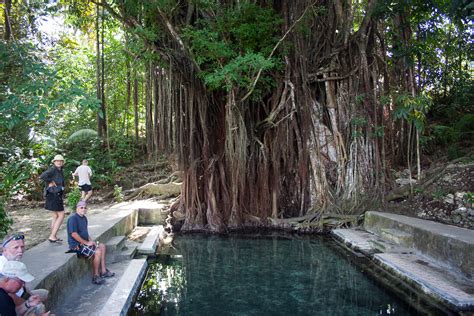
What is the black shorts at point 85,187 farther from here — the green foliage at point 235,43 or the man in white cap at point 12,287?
the man in white cap at point 12,287

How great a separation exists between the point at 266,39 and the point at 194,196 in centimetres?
318

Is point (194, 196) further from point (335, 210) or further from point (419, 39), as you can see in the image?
point (419, 39)

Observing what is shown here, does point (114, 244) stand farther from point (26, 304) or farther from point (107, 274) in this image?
point (26, 304)

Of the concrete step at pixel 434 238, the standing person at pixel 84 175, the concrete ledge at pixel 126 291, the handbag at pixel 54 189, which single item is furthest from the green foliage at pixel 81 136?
the concrete step at pixel 434 238

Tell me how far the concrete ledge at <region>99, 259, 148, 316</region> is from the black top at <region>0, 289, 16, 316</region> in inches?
34.8

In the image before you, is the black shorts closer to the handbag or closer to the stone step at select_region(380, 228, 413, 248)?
the handbag

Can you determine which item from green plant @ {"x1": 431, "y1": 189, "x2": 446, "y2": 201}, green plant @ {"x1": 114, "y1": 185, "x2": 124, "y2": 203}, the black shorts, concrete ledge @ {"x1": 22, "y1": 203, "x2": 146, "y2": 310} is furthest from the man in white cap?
green plant @ {"x1": 114, "y1": 185, "x2": 124, "y2": 203}

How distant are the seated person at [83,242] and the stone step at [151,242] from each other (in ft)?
4.78

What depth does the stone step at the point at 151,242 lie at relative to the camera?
5598 millimetres

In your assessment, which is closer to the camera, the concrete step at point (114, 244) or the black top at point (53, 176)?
the black top at point (53, 176)

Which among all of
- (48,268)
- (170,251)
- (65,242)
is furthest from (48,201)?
(170,251)

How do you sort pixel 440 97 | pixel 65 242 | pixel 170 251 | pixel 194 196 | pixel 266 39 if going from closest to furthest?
1. pixel 65 242
2. pixel 170 251
3. pixel 266 39
4. pixel 194 196
5. pixel 440 97

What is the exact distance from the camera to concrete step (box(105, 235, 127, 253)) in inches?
197

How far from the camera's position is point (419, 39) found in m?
7.57
